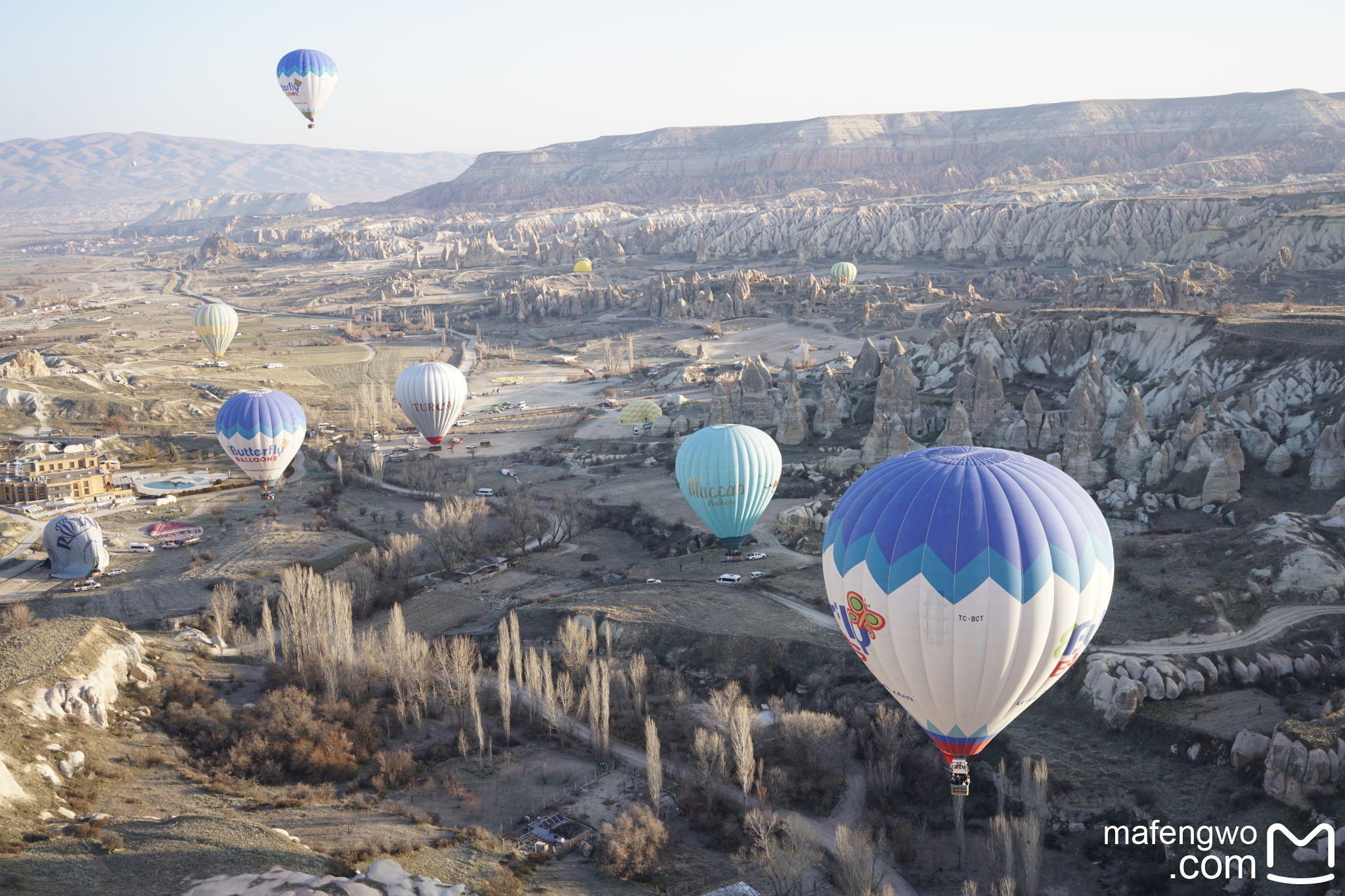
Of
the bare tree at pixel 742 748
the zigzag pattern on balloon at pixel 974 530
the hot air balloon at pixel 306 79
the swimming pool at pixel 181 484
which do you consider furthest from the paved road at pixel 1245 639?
the hot air balloon at pixel 306 79

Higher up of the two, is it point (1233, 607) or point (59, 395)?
point (59, 395)

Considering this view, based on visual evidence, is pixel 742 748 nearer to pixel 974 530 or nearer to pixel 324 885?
pixel 974 530

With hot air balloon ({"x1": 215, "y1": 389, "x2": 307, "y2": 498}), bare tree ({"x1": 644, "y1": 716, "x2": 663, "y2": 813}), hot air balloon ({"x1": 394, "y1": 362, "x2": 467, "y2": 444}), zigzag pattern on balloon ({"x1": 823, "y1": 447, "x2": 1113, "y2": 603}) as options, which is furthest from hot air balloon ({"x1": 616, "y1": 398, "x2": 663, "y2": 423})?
zigzag pattern on balloon ({"x1": 823, "y1": 447, "x2": 1113, "y2": 603})

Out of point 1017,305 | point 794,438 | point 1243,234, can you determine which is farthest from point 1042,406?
point 1243,234

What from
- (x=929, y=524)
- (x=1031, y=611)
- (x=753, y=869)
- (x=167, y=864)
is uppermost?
(x=929, y=524)

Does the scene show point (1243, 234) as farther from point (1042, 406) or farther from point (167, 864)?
point (167, 864)

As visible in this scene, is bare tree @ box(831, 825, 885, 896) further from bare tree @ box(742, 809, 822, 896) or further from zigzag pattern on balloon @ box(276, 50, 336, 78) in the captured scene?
zigzag pattern on balloon @ box(276, 50, 336, 78)
